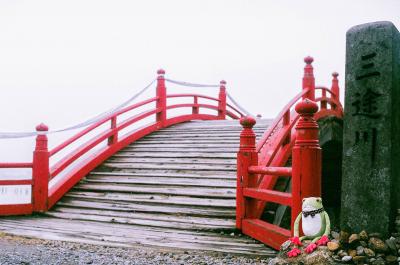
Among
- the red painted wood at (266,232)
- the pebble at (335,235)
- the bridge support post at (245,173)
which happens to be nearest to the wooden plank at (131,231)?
the red painted wood at (266,232)

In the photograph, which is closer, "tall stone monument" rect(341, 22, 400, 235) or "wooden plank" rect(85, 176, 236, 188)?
"tall stone monument" rect(341, 22, 400, 235)

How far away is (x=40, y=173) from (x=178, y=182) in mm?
2294

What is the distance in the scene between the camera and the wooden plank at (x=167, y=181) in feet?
23.9

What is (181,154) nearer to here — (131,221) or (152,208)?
(152,208)

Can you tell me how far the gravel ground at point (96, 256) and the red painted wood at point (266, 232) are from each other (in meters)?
0.42

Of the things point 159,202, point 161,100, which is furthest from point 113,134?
point 159,202

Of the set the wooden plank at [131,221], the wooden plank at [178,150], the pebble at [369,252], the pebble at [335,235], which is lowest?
the wooden plank at [131,221]

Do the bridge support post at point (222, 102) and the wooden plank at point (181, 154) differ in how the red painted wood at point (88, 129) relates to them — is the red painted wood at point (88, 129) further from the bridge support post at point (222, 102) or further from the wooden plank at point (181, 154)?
the bridge support post at point (222, 102)

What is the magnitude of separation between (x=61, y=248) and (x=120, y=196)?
8.63ft

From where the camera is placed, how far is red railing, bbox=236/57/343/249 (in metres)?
4.36

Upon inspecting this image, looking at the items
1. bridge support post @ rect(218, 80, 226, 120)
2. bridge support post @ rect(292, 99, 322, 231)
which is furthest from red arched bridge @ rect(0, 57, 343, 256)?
bridge support post @ rect(218, 80, 226, 120)

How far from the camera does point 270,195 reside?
524 centimetres

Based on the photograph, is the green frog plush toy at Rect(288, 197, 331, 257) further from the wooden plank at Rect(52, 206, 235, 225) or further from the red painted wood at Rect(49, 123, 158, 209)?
the red painted wood at Rect(49, 123, 158, 209)

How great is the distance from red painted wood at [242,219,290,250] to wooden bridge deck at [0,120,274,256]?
4.2 inches
